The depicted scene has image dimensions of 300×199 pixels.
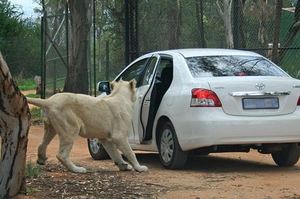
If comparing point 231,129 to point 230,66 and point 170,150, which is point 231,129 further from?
point 230,66

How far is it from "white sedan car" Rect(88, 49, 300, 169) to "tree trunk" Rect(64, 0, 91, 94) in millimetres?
10788

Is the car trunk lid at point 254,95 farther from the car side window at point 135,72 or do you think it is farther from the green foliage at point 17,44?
the green foliage at point 17,44

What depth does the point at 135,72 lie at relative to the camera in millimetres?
10617

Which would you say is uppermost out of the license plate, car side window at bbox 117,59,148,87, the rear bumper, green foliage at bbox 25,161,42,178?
car side window at bbox 117,59,148,87

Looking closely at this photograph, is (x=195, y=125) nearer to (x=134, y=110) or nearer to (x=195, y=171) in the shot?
(x=195, y=171)

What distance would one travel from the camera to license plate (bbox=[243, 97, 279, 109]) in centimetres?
875

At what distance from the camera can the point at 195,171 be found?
9.17 meters

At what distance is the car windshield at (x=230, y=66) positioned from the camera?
924 cm

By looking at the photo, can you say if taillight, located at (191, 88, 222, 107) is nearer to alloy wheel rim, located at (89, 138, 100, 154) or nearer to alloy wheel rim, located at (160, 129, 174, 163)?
alloy wheel rim, located at (160, 129, 174, 163)

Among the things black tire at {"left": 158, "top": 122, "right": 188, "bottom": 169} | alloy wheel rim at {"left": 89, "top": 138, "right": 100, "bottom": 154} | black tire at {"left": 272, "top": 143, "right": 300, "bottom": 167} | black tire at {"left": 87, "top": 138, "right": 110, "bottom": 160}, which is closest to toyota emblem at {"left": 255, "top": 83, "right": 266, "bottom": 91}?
black tire at {"left": 272, "top": 143, "right": 300, "bottom": 167}

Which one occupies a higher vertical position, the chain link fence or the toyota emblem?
the chain link fence

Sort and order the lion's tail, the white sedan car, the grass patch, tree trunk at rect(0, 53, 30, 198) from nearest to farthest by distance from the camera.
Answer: tree trunk at rect(0, 53, 30, 198)
the lion's tail
the white sedan car
the grass patch

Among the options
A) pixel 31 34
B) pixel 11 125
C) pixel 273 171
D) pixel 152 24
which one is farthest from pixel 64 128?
pixel 31 34

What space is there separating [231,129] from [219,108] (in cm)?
31
